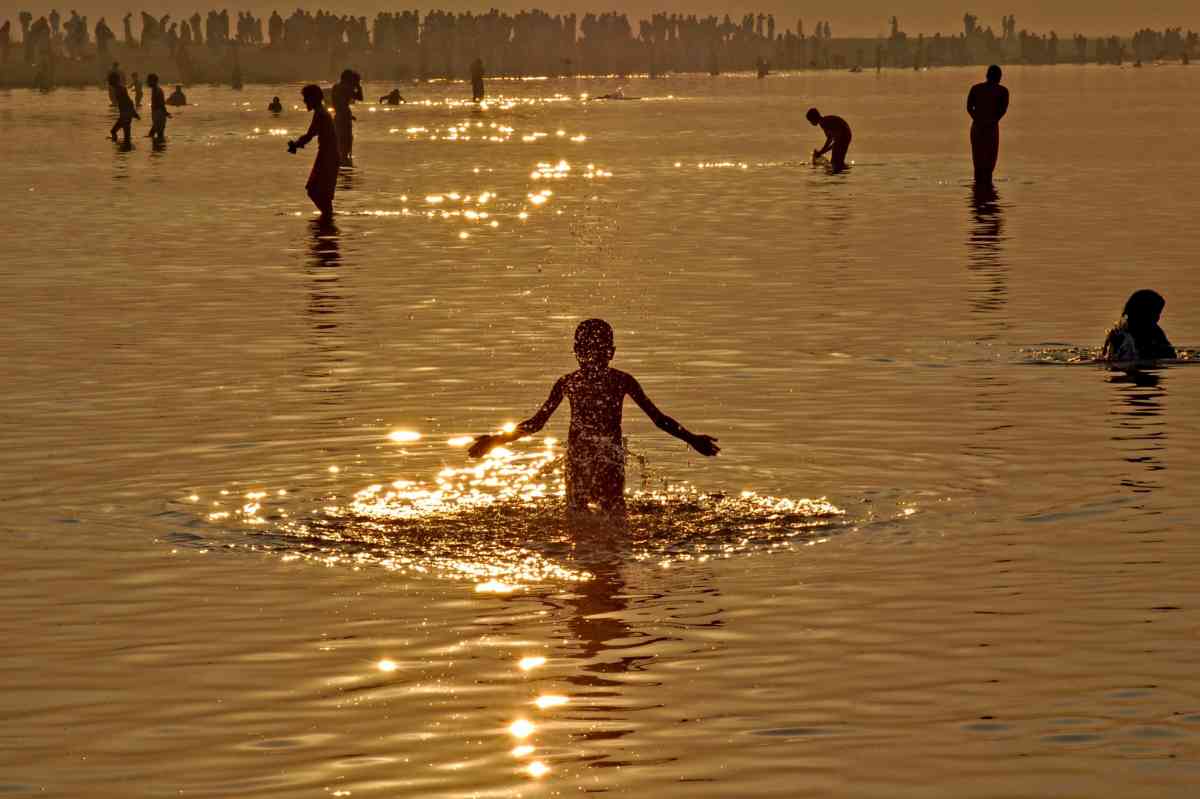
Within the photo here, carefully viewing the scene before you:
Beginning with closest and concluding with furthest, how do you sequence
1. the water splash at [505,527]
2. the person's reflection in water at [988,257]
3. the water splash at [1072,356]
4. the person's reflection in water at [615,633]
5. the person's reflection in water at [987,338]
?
the person's reflection in water at [615,633] → the water splash at [505,527] → the person's reflection in water at [987,338] → the water splash at [1072,356] → the person's reflection in water at [988,257]

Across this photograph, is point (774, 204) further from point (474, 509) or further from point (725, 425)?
point (474, 509)

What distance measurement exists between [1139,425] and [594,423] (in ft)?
16.8

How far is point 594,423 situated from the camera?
42.8 ft

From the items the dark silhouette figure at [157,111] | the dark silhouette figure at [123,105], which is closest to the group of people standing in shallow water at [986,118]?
the dark silhouette figure at [157,111]

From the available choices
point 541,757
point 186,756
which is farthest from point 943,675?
point 186,756

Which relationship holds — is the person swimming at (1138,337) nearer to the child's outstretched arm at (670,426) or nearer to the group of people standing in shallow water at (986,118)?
the child's outstretched arm at (670,426)

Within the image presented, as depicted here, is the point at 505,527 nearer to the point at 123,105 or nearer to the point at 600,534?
the point at 600,534

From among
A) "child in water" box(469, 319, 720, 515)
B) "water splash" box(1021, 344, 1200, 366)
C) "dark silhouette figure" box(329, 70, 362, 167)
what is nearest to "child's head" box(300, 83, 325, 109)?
"dark silhouette figure" box(329, 70, 362, 167)

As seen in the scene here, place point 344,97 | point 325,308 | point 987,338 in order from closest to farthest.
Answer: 1. point 987,338
2. point 325,308
3. point 344,97

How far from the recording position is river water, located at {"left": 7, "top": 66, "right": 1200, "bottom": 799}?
349 inches

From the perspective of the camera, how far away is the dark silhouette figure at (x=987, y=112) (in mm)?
40531

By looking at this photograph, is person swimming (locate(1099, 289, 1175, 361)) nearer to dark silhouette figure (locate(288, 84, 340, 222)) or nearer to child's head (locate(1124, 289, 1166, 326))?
child's head (locate(1124, 289, 1166, 326))

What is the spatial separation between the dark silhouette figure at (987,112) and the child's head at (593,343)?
26.9 meters

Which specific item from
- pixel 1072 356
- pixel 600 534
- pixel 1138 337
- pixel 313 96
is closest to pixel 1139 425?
pixel 1138 337
